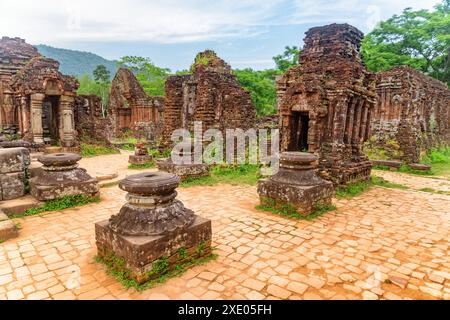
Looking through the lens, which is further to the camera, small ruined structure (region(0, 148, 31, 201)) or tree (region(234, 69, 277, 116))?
tree (region(234, 69, 277, 116))

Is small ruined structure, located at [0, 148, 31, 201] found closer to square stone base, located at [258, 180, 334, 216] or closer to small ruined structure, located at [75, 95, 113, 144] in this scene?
square stone base, located at [258, 180, 334, 216]

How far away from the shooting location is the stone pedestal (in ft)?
19.3

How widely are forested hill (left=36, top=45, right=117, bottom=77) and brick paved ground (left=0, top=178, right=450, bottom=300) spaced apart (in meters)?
142

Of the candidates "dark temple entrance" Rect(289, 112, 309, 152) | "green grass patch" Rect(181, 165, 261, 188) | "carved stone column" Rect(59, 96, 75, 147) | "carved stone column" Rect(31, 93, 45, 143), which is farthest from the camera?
"carved stone column" Rect(59, 96, 75, 147)

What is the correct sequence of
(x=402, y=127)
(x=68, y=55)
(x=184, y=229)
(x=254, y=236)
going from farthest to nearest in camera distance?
(x=68, y=55) → (x=402, y=127) → (x=254, y=236) → (x=184, y=229)

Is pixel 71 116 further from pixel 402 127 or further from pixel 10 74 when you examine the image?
pixel 402 127

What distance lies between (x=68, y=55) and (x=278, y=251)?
162867mm

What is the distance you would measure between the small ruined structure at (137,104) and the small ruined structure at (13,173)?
15.0 metres

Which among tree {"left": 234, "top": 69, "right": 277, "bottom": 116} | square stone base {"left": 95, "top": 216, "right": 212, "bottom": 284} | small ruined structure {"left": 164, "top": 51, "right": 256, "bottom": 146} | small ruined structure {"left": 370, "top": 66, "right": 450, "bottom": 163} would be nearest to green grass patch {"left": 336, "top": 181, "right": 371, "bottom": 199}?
square stone base {"left": 95, "top": 216, "right": 212, "bottom": 284}

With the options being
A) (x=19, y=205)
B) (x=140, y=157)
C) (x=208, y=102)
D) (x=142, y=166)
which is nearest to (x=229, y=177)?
(x=208, y=102)

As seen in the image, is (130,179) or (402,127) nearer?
(130,179)

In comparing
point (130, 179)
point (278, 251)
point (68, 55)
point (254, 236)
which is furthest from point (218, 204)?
point (68, 55)

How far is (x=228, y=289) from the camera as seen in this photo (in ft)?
11.0

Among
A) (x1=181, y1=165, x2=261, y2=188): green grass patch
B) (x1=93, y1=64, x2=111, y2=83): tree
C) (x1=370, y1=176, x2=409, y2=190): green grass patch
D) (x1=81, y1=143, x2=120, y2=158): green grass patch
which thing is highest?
(x1=93, y1=64, x2=111, y2=83): tree
